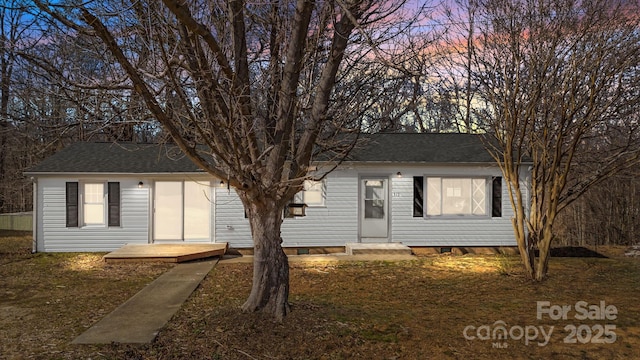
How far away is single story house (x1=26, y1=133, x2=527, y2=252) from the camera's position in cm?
1279

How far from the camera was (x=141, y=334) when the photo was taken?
5609 millimetres

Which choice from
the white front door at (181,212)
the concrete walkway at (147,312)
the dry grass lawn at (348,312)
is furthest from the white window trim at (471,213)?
the concrete walkway at (147,312)

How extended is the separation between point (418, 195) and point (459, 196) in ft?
4.47

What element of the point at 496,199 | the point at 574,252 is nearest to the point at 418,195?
the point at 496,199

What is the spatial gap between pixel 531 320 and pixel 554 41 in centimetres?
551

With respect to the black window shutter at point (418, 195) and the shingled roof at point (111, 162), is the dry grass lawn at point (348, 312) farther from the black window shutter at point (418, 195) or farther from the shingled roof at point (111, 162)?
the shingled roof at point (111, 162)

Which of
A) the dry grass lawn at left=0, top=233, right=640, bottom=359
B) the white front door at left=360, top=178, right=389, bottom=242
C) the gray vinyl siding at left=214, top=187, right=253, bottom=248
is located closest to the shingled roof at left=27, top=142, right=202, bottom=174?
the gray vinyl siding at left=214, top=187, right=253, bottom=248

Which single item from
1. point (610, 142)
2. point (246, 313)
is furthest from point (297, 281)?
point (610, 142)

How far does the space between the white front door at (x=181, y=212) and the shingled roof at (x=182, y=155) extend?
2.24ft

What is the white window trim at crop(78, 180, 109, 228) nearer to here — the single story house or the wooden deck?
the single story house

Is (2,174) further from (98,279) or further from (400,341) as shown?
(400,341)

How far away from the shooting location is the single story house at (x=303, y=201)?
12.8 metres

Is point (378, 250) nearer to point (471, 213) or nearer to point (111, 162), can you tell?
point (471, 213)

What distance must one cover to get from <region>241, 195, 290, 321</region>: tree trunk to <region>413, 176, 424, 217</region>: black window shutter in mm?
8132
